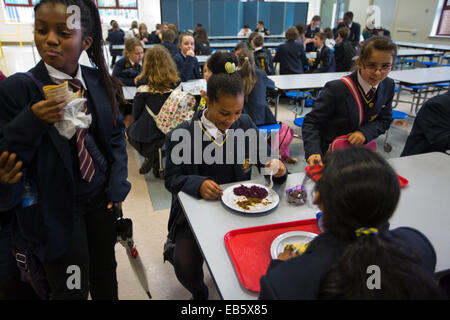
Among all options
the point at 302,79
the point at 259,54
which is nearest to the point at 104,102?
the point at 302,79

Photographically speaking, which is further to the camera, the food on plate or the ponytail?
the ponytail

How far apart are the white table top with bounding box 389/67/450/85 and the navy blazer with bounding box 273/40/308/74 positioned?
1.68 meters

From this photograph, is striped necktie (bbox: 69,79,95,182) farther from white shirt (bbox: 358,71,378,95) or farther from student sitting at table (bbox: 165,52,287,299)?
white shirt (bbox: 358,71,378,95)

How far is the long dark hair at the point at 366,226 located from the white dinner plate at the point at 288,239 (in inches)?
12.9

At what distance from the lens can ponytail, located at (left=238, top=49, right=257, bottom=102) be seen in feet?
A: 10.3

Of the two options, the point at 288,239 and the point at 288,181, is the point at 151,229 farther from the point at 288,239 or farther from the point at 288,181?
the point at 288,239

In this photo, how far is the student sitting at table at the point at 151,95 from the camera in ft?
9.82

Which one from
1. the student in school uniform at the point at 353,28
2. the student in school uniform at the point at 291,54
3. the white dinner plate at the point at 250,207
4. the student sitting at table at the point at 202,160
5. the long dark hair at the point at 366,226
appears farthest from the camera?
the student in school uniform at the point at 353,28

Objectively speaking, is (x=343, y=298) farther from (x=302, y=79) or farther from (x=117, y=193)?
(x=302, y=79)

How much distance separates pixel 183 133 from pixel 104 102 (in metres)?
0.45

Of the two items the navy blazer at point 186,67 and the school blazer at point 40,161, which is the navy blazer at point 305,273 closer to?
the school blazer at point 40,161

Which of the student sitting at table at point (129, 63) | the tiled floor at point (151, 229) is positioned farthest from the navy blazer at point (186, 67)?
the tiled floor at point (151, 229)

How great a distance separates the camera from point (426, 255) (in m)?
0.90

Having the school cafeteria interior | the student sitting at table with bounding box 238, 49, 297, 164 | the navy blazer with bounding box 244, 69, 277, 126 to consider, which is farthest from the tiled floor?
the navy blazer with bounding box 244, 69, 277, 126
